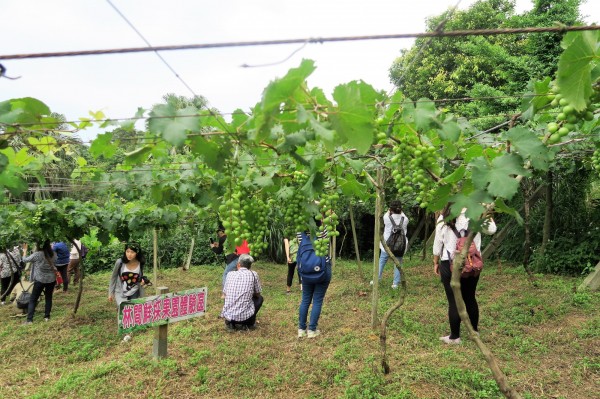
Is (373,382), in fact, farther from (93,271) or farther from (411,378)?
(93,271)

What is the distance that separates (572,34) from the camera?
4.94 feet

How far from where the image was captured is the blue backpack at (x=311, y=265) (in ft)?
14.2

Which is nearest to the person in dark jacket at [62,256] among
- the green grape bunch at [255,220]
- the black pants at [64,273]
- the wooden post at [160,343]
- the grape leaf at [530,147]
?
the black pants at [64,273]

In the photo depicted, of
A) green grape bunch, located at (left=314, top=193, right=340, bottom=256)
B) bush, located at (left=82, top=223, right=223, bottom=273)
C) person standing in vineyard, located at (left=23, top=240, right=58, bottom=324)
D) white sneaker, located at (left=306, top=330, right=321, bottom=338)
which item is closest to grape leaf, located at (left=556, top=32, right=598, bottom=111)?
green grape bunch, located at (left=314, top=193, right=340, bottom=256)

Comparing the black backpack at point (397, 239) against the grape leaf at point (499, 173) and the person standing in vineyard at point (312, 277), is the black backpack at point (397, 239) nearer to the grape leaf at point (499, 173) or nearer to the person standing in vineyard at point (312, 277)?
the person standing in vineyard at point (312, 277)

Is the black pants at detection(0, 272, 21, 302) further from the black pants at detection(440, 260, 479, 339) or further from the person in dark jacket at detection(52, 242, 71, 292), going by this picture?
the black pants at detection(440, 260, 479, 339)

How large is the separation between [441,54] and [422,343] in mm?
11690

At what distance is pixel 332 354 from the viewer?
13.5 feet

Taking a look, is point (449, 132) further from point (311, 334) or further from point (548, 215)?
point (548, 215)

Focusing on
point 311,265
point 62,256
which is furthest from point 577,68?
point 62,256

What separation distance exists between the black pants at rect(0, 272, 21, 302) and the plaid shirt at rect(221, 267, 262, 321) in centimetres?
499

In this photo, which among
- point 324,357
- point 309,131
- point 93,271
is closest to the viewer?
point 309,131

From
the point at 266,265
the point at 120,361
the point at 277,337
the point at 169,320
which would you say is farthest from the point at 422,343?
the point at 266,265

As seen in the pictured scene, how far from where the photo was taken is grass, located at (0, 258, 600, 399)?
347 cm
